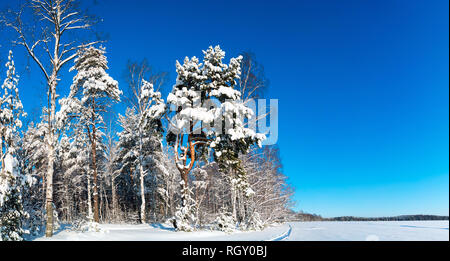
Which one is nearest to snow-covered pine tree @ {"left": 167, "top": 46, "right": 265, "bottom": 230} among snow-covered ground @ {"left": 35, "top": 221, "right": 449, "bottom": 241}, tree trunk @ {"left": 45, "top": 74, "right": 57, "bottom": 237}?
snow-covered ground @ {"left": 35, "top": 221, "right": 449, "bottom": 241}

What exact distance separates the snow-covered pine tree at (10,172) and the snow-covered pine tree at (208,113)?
704 cm

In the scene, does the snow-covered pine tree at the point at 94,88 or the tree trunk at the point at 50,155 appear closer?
the tree trunk at the point at 50,155

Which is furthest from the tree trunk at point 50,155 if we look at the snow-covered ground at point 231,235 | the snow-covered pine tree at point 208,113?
the snow-covered pine tree at point 208,113

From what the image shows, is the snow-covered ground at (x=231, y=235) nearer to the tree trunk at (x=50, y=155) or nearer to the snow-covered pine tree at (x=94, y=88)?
the tree trunk at (x=50, y=155)

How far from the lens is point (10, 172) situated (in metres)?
9.60

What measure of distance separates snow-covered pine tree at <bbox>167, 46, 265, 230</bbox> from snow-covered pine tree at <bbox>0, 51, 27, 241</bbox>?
7.04 meters

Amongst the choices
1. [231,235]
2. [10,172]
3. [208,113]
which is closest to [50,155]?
[10,172]

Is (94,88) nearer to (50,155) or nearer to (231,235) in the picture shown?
(50,155)

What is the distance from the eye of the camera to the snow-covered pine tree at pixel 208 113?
49.6 feet

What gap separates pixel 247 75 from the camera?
20.0 m

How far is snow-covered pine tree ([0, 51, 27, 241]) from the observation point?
30.3 ft

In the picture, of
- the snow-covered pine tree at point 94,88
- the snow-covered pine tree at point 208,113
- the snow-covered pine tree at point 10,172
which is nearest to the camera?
the snow-covered pine tree at point 10,172

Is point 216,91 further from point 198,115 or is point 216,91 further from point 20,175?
point 20,175
